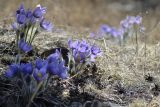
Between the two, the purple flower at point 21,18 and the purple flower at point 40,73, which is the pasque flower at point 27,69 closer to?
the purple flower at point 40,73

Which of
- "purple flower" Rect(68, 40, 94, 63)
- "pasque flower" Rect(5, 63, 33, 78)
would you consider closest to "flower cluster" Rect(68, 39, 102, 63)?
"purple flower" Rect(68, 40, 94, 63)

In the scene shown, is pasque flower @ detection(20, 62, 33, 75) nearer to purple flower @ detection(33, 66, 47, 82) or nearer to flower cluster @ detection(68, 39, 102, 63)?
purple flower @ detection(33, 66, 47, 82)

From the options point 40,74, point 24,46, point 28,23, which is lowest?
point 40,74

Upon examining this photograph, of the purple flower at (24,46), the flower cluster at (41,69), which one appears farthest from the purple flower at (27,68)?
the purple flower at (24,46)

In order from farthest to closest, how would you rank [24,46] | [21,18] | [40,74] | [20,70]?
[21,18], [24,46], [20,70], [40,74]

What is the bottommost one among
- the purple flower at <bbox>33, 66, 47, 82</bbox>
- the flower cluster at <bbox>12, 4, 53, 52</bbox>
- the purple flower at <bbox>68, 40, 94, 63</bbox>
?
the purple flower at <bbox>33, 66, 47, 82</bbox>

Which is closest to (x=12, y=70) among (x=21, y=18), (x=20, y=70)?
(x=20, y=70)

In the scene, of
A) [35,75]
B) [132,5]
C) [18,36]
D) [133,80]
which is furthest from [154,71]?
[132,5]

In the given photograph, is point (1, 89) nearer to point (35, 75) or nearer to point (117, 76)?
point (35, 75)

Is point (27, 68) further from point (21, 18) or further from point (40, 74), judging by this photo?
point (21, 18)
